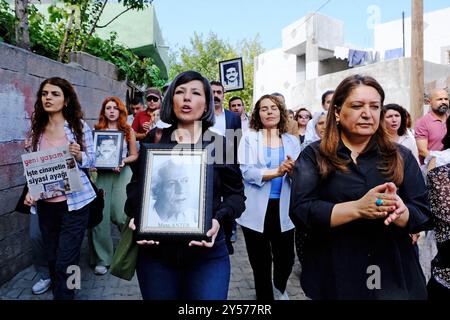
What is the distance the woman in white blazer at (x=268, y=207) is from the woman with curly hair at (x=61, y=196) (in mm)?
1418

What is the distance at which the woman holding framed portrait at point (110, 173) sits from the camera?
4340 millimetres

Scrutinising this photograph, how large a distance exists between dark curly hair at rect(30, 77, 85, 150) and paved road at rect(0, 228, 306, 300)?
5.05 ft

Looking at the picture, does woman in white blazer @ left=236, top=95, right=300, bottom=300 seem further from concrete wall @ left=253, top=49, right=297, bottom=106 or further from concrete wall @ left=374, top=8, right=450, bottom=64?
concrete wall @ left=374, top=8, right=450, bottom=64

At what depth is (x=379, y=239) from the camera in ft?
6.18

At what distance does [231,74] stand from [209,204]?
229 inches

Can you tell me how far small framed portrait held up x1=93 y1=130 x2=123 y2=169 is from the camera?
14.2ft

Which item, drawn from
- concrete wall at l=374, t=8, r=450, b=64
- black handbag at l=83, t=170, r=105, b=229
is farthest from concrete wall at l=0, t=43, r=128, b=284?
concrete wall at l=374, t=8, r=450, b=64

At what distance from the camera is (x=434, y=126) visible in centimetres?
492

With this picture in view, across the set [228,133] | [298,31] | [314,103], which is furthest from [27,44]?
[298,31]

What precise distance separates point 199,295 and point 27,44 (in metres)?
4.15

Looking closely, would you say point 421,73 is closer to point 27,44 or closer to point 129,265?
point 27,44

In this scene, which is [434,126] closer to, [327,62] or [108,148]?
[108,148]

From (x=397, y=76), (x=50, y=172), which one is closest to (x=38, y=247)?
(x=50, y=172)

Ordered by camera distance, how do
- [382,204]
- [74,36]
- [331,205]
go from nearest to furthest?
1. [382,204]
2. [331,205]
3. [74,36]
